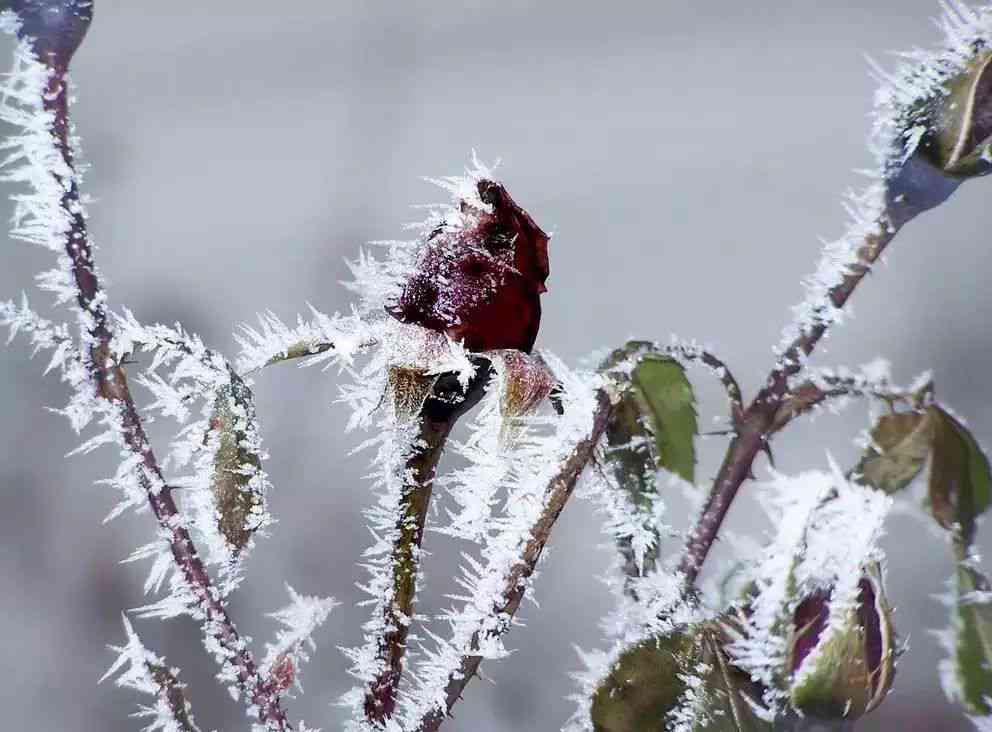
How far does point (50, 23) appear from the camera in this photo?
0.88ft

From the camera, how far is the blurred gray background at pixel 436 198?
41cm

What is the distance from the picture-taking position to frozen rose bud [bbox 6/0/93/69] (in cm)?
27

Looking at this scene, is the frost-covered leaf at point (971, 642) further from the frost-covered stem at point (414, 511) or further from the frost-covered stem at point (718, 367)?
the frost-covered stem at point (414, 511)

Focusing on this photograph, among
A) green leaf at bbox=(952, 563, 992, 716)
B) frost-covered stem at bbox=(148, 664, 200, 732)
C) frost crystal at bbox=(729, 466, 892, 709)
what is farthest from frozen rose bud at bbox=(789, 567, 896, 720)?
frost-covered stem at bbox=(148, 664, 200, 732)

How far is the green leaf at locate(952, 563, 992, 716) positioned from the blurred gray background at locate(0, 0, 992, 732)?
78 mm

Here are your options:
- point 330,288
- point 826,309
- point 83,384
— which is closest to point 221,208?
point 330,288

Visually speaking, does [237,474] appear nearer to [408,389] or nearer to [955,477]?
[408,389]

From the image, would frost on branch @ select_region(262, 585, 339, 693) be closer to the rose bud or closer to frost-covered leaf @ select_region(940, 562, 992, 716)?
the rose bud

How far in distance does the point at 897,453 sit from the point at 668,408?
97 mm

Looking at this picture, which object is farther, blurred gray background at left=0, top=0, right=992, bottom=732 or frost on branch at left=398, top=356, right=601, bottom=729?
blurred gray background at left=0, top=0, right=992, bottom=732

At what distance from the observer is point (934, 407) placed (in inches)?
12.8

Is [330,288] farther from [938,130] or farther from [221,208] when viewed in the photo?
[938,130]

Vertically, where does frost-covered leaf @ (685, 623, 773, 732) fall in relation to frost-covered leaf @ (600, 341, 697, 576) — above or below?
below

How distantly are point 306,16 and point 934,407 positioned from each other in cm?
40
